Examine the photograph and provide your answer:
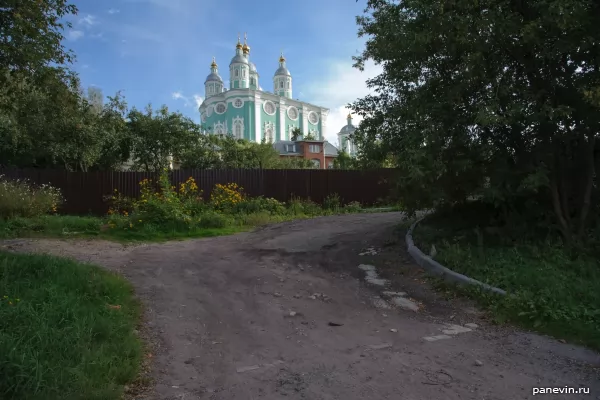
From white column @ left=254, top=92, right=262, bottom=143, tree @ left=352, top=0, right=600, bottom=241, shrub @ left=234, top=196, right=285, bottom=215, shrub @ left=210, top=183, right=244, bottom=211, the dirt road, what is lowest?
the dirt road

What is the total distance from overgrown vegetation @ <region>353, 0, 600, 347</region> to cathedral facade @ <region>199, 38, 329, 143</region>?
2476 inches

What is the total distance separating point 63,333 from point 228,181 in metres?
13.4

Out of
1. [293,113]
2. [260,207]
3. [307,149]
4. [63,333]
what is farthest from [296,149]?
[63,333]

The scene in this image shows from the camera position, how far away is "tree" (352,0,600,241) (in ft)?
20.5

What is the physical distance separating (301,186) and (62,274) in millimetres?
13087

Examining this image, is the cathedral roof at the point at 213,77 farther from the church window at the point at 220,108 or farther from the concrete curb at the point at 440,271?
the concrete curb at the point at 440,271

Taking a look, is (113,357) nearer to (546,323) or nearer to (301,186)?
(546,323)

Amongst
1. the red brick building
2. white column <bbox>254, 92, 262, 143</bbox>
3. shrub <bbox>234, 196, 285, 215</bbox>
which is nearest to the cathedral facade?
white column <bbox>254, 92, 262, 143</bbox>

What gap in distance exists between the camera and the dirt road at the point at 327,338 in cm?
335

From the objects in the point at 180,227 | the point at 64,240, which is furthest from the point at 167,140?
the point at 64,240

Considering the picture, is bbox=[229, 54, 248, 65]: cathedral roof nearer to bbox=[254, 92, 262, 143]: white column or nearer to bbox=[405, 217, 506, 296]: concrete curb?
bbox=[254, 92, 262, 143]: white column

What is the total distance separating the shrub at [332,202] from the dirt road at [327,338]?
981 cm

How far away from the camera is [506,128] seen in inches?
283

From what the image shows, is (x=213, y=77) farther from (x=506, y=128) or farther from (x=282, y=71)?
(x=506, y=128)
